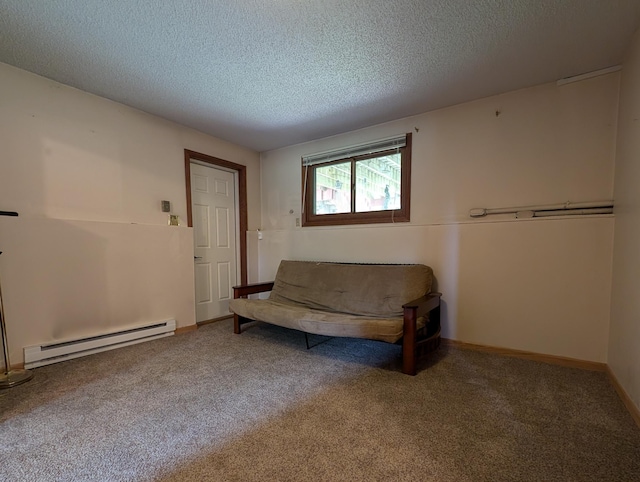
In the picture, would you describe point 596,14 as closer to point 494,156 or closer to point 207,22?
point 494,156

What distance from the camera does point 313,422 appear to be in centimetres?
151

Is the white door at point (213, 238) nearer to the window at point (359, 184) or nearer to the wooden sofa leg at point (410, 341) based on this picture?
the window at point (359, 184)

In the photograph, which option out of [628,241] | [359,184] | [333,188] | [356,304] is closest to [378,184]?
[359,184]

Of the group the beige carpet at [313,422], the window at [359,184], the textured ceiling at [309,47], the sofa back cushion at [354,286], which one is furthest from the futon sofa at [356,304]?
the textured ceiling at [309,47]

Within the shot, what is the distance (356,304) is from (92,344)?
7.85 feet

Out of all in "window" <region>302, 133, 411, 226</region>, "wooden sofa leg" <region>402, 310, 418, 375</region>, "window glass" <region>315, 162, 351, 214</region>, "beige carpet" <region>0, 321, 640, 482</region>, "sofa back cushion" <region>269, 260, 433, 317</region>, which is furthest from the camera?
"window glass" <region>315, 162, 351, 214</region>

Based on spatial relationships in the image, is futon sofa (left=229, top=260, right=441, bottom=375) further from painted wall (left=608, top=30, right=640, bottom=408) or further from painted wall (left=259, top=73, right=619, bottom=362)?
painted wall (left=608, top=30, right=640, bottom=408)

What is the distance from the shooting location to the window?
3053 millimetres

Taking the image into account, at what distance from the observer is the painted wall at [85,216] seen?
2.17m

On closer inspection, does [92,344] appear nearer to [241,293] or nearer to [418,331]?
[241,293]

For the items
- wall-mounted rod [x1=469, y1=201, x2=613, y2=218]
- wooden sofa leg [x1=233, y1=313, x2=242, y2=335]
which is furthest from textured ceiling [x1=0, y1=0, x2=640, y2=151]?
wooden sofa leg [x1=233, y1=313, x2=242, y2=335]

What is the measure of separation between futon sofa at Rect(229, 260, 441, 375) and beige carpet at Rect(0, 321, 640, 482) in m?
0.29

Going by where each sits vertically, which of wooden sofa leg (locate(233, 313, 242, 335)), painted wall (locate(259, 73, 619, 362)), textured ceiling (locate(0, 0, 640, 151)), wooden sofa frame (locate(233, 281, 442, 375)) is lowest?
wooden sofa leg (locate(233, 313, 242, 335))

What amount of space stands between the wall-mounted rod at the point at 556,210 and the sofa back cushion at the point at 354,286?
75 centimetres
